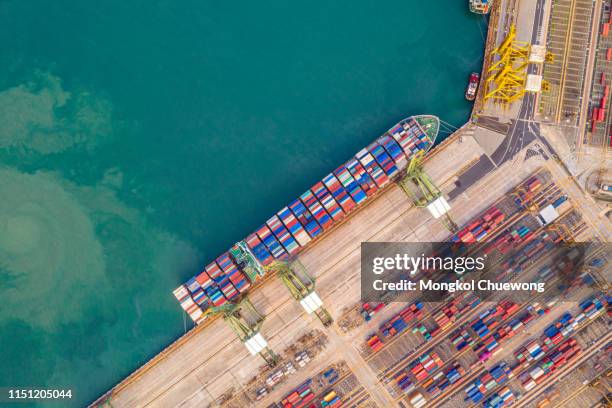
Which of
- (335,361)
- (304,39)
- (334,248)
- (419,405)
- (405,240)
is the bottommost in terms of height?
(419,405)

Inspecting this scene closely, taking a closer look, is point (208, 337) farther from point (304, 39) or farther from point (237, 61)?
point (304, 39)

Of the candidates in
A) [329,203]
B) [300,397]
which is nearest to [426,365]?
[300,397]

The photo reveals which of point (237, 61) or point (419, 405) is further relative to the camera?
point (237, 61)

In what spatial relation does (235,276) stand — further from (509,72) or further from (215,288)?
Result: (509,72)

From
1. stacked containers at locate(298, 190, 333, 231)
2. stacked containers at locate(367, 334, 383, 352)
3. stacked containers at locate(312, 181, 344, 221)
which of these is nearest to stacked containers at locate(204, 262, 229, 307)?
stacked containers at locate(298, 190, 333, 231)

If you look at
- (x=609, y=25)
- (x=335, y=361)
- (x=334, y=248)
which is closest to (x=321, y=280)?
(x=334, y=248)

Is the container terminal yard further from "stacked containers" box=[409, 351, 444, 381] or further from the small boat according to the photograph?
the small boat

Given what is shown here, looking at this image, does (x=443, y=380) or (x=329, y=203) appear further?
(x=443, y=380)
